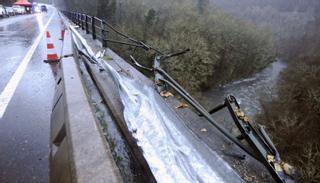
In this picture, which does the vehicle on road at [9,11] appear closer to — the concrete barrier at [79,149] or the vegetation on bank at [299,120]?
the concrete barrier at [79,149]

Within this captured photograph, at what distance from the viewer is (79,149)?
1851 millimetres

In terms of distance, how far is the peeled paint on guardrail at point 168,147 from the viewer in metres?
1.75

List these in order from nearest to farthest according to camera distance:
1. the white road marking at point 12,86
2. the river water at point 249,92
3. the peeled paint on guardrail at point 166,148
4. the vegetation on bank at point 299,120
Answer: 1. the peeled paint on guardrail at point 166,148
2. the white road marking at point 12,86
3. the vegetation on bank at point 299,120
4. the river water at point 249,92

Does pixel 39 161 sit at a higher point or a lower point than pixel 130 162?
lower

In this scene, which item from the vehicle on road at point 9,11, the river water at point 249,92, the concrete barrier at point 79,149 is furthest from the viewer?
the river water at point 249,92

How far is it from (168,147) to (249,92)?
1260 inches

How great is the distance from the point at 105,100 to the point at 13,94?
1900 mm

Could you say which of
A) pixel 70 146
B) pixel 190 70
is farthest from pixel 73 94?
pixel 190 70

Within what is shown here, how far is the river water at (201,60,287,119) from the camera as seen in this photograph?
25.4 metres

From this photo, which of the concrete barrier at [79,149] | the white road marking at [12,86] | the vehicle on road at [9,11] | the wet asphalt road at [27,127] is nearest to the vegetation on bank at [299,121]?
the concrete barrier at [79,149]

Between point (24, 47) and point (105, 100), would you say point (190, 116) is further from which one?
point (24, 47)

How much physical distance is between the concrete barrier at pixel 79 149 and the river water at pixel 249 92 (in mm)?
21514

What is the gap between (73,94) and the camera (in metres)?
2.95

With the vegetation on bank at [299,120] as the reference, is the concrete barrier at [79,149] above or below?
above
